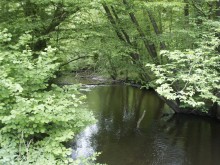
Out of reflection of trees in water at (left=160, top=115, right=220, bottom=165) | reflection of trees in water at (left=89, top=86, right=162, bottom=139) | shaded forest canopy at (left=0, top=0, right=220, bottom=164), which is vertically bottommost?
reflection of trees in water at (left=89, top=86, right=162, bottom=139)

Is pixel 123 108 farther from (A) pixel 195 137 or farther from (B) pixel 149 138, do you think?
(A) pixel 195 137

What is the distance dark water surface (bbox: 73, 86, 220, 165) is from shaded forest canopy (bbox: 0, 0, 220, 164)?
183 cm

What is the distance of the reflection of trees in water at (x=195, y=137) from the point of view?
13.5m

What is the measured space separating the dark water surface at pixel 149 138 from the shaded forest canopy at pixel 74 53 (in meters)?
1.83

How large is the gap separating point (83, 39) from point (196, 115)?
398 inches

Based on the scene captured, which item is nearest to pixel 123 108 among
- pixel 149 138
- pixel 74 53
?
pixel 149 138

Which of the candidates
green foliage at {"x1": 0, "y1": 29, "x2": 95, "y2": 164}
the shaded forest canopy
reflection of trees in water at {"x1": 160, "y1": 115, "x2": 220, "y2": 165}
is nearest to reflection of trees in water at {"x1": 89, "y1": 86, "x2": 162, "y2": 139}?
reflection of trees in water at {"x1": 160, "y1": 115, "x2": 220, "y2": 165}

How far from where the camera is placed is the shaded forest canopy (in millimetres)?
5457

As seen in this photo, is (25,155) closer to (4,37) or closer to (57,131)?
(57,131)

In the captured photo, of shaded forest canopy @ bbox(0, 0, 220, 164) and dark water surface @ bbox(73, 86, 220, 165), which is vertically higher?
shaded forest canopy @ bbox(0, 0, 220, 164)

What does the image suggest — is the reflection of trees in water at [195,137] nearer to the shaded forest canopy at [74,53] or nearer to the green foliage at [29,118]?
the shaded forest canopy at [74,53]

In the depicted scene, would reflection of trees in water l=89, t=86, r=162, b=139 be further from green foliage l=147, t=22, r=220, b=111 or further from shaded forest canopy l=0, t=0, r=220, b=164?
green foliage l=147, t=22, r=220, b=111

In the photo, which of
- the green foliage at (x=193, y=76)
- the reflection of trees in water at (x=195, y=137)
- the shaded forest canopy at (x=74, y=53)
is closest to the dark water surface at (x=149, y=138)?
the reflection of trees in water at (x=195, y=137)

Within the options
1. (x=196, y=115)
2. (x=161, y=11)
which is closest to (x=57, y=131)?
(x=161, y=11)
